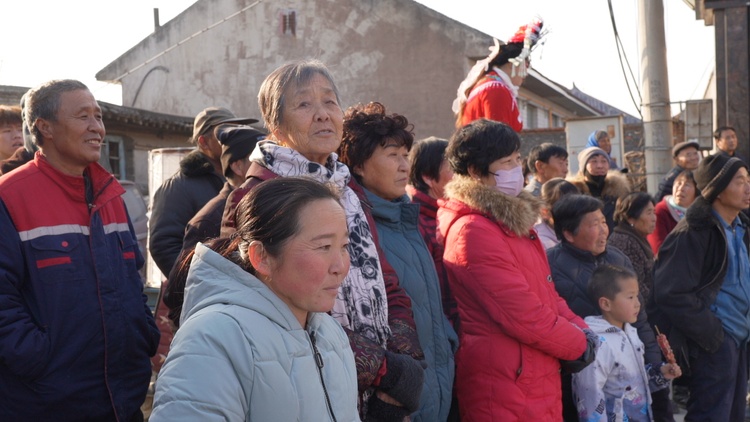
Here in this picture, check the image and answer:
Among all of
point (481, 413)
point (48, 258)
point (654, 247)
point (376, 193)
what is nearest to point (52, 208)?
point (48, 258)

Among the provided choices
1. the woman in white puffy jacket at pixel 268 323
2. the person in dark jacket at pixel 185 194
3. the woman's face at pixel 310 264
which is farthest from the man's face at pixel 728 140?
the woman's face at pixel 310 264

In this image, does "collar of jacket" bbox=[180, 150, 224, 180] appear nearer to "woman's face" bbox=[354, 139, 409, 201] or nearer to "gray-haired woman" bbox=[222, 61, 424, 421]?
"woman's face" bbox=[354, 139, 409, 201]

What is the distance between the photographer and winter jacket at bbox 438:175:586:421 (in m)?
4.03

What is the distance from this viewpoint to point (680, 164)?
952cm

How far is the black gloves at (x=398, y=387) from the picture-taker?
114 inches

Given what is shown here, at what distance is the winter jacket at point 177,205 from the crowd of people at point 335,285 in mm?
13

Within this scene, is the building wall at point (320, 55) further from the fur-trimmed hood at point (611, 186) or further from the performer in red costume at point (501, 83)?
the performer in red costume at point (501, 83)

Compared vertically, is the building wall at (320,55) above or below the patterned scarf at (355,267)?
above

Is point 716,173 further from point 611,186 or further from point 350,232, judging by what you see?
point 350,232

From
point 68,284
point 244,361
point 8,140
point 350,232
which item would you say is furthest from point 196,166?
point 244,361

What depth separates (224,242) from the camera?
256cm

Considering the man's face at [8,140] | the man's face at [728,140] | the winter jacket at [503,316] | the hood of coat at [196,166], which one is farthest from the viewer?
the man's face at [728,140]

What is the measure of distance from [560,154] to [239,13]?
2197cm

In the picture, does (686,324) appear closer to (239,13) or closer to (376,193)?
(376,193)
